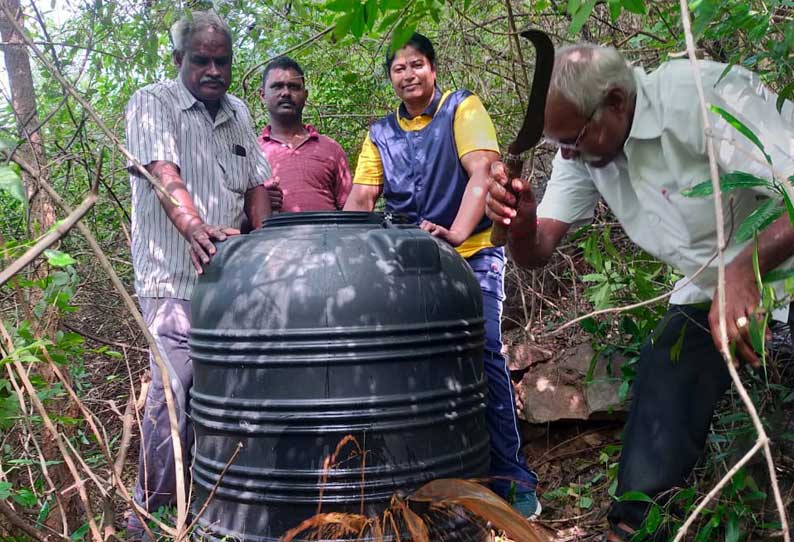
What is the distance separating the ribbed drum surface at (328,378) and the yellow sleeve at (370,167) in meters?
1.06

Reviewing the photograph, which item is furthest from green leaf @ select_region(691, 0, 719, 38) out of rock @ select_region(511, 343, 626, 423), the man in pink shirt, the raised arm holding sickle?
the man in pink shirt

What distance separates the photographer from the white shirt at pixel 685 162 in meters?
1.99

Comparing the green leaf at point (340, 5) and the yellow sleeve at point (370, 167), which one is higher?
the green leaf at point (340, 5)

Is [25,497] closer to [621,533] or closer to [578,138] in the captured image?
[621,533]

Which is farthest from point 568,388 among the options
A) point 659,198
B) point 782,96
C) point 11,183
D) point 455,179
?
point 11,183

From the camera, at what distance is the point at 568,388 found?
3883 millimetres

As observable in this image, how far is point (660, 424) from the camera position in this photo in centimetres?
235

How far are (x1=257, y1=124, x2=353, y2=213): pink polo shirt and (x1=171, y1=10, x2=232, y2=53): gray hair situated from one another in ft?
2.91

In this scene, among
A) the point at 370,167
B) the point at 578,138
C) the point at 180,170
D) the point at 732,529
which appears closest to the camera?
the point at 578,138

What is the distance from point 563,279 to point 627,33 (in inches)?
55.1

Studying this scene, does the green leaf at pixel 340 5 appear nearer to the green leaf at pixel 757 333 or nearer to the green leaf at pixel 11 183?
the green leaf at pixel 11 183

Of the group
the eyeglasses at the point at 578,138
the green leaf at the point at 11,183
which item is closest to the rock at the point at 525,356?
the eyeglasses at the point at 578,138

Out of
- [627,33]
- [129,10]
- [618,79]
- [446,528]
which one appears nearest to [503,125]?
[627,33]

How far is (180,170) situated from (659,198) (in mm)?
1793
